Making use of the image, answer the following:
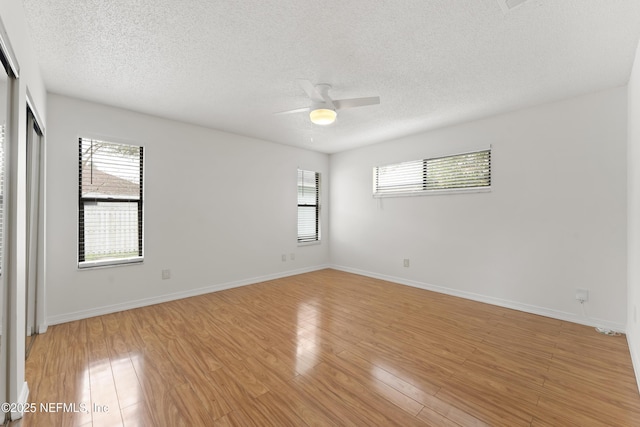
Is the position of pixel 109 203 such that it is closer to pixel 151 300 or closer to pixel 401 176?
pixel 151 300

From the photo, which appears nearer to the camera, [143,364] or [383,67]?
[143,364]

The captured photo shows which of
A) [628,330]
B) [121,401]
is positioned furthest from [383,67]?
[628,330]

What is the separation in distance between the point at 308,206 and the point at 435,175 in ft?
8.18

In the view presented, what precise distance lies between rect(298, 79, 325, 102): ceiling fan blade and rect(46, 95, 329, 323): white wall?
7.29 feet

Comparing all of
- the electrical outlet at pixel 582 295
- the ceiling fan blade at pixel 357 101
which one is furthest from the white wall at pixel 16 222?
the electrical outlet at pixel 582 295

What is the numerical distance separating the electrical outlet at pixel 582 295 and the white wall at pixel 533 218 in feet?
0.17

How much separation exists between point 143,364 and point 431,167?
14.0 ft

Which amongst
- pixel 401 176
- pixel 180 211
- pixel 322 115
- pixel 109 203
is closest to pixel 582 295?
pixel 401 176

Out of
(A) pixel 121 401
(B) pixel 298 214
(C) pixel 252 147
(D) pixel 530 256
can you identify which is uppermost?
(C) pixel 252 147

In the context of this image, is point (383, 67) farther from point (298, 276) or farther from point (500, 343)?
point (298, 276)

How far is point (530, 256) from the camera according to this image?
131 inches

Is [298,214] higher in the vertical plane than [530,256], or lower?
higher

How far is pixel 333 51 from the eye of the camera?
2.17m

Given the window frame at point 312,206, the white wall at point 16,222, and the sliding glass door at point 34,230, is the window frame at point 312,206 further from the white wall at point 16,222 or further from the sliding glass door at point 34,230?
the white wall at point 16,222
